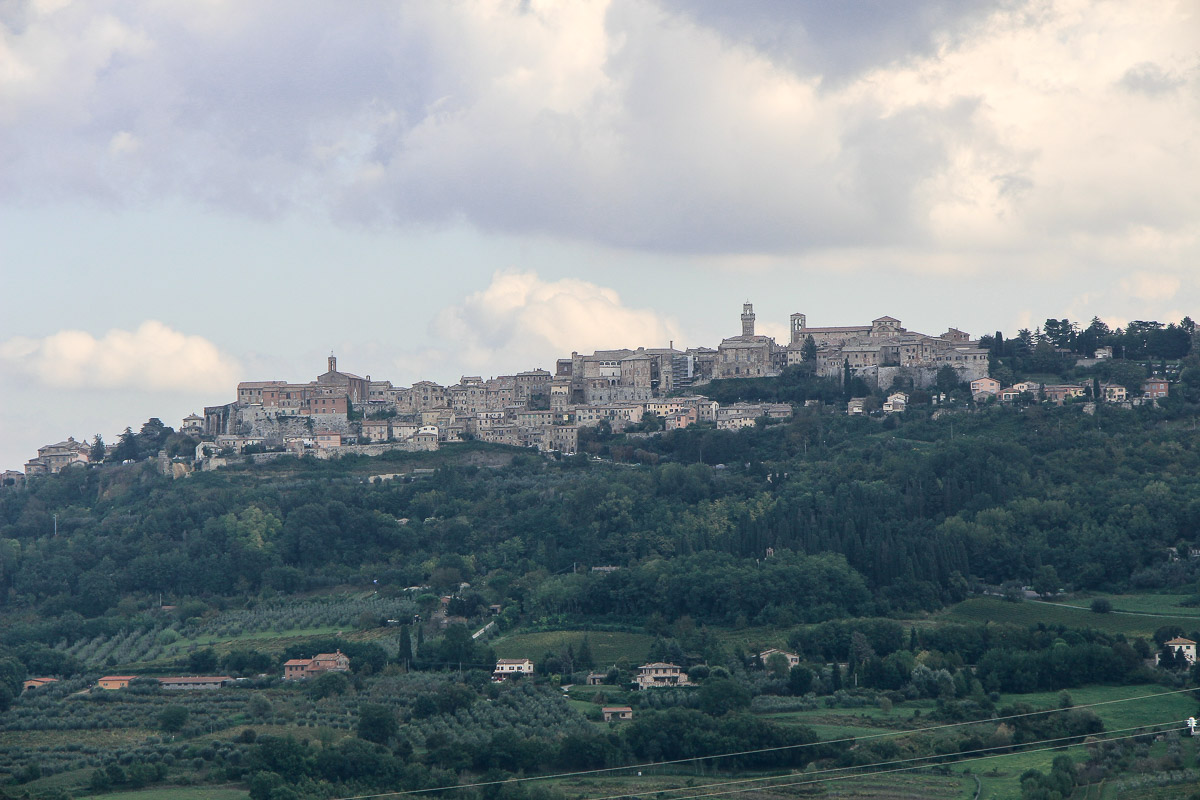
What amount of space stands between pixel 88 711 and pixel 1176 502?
→ 36604 mm

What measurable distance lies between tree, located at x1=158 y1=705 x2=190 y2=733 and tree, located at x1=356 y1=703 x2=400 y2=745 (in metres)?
5.49

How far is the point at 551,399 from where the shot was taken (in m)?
86.2

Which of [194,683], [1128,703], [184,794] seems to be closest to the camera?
[184,794]

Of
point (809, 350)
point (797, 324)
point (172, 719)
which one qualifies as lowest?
point (172, 719)

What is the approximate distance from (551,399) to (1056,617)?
3734cm

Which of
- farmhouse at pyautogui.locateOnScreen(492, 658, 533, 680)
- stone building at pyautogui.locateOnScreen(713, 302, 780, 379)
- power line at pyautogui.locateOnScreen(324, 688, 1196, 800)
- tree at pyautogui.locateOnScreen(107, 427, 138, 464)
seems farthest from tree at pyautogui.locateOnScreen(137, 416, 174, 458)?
power line at pyautogui.locateOnScreen(324, 688, 1196, 800)

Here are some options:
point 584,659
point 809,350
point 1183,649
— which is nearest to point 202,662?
point 584,659

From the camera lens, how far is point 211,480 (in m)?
78.0

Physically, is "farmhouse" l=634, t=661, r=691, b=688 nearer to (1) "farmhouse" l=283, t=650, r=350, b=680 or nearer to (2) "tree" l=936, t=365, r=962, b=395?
(1) "farmhouse" l=283, t=650, r=350, b=680

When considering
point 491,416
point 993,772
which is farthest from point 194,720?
point 491,416

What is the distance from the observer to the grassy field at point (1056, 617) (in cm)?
5153

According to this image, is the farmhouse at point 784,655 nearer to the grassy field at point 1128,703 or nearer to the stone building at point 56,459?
the grassy field at point 1128,703

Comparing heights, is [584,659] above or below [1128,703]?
above

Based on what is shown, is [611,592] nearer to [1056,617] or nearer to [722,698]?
[722,698]
